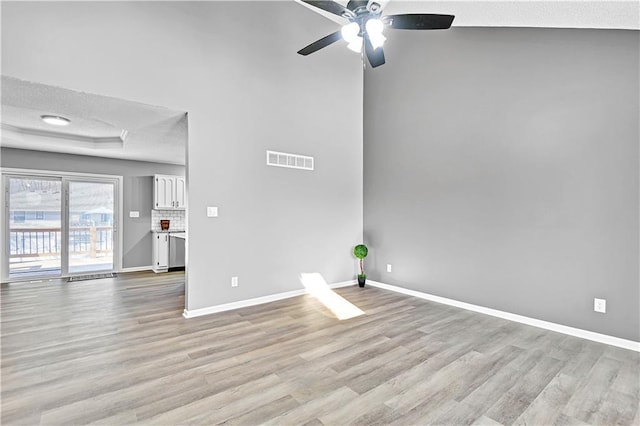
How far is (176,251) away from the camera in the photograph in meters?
6.92

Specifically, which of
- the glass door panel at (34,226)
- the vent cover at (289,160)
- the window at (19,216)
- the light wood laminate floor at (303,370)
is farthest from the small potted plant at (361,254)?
the window at (19,216)

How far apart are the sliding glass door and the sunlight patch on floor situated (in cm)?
459

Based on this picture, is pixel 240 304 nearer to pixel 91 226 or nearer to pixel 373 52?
pixel 373 52

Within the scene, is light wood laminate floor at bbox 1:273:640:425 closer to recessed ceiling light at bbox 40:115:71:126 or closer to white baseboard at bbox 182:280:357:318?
white baseboard at bbox 182:280:357:318

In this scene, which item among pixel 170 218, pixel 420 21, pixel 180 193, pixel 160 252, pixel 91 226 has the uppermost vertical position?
pixel 420 21

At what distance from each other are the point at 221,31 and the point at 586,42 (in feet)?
→ 13.1

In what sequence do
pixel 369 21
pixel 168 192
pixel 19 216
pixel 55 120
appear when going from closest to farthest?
pixel 369 21 < pixel 55 120 < pixel 19 216 < pixel 168 192

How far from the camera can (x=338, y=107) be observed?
5172 millimetres

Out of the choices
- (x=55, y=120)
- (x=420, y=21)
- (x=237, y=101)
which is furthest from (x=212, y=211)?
(x=420, y=21)

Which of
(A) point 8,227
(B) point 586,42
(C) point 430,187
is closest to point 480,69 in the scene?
(B) point 586,42

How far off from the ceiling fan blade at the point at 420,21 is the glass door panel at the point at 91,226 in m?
6.53

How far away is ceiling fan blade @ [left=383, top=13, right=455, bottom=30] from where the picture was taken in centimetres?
254

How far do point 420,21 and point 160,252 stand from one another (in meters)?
6.45

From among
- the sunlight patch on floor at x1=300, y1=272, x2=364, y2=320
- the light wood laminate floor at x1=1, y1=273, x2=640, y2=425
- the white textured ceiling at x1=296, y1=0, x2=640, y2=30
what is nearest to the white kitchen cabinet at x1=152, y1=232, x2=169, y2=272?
the light wood laminate floor at x1=1, y1=273, x2=640, y2=425
